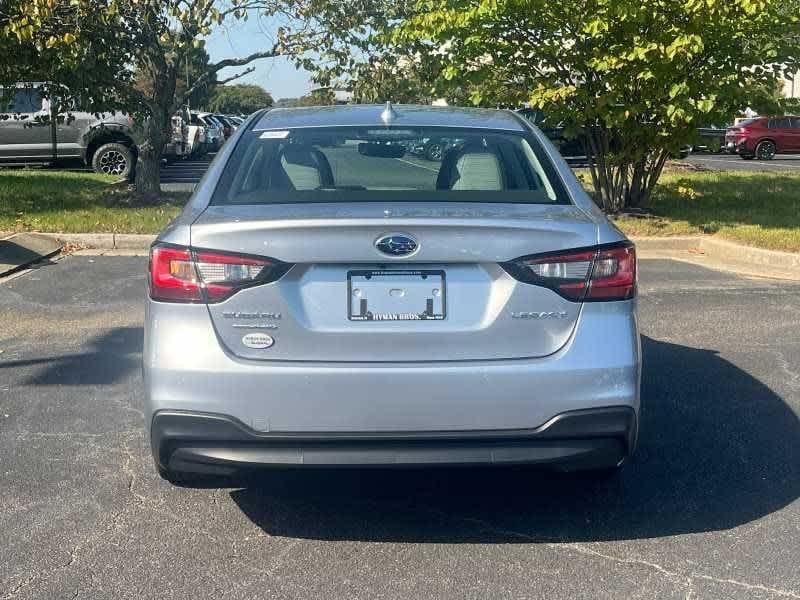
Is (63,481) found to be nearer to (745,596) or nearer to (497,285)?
(497,285)

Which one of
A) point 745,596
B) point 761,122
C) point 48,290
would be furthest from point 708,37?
point 761,122

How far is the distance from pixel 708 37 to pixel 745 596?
31.4ft

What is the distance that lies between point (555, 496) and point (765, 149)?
32.5 m

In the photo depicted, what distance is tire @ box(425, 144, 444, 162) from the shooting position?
4.79m

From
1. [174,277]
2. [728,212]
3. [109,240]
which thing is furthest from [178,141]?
[174,277]

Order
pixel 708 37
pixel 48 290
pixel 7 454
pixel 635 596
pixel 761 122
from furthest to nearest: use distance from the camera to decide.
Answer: pixel 761 122 → pixel 708 37 → pixel 48 290 → pixel 7 454 → pixel 635 596

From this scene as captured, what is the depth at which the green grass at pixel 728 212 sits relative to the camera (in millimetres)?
11820

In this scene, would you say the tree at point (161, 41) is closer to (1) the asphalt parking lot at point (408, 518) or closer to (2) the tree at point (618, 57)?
(2) the tree at point (618, 57)

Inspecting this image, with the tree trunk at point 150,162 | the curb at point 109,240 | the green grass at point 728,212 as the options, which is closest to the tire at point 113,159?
the tree trunk at point 150,162

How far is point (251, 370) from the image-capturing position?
3.45 meters

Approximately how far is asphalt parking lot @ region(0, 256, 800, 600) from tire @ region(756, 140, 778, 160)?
98.9 ft

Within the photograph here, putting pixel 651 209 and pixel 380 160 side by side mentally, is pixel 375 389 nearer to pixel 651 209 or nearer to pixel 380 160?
pixel 380 160

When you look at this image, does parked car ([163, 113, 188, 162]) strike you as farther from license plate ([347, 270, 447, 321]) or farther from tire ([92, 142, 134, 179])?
license plate ([347, 270, 447, 321])

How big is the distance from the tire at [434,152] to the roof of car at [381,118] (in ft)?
0.47
